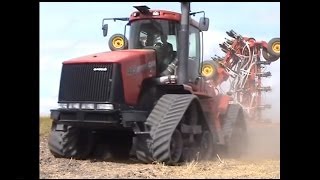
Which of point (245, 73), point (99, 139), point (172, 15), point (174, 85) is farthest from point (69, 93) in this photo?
point (245, 73)

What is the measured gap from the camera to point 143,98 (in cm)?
957

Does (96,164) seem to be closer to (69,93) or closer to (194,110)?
(69,93)

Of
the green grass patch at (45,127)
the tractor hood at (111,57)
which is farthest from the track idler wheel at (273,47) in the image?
the green grass patch at (45,127)

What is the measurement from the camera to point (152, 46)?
10297mm

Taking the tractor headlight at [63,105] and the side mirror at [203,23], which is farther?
the side mirror at [203,23]

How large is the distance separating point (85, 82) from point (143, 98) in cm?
122

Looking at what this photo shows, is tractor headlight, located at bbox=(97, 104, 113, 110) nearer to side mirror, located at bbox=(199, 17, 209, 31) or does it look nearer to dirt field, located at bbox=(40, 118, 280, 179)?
dirt field, located at bbox=(40, 118, 280, 179)

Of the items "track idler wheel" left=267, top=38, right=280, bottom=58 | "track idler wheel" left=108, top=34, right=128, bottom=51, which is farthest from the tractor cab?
"track idler wheel" left=267, top=38, right=280, bottom=58

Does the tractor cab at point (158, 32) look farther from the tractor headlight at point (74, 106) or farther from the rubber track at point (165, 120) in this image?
the tractor headlight at point (74, 106)

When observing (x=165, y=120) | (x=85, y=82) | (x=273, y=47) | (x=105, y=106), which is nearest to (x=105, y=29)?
(x=85, y=82)

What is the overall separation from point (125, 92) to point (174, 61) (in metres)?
1.69

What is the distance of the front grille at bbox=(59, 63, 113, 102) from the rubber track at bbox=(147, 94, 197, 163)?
101 cm

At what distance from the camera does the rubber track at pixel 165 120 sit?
336 inches
